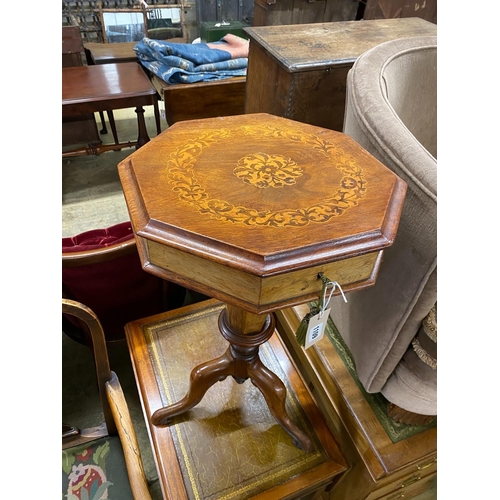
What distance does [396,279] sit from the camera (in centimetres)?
69

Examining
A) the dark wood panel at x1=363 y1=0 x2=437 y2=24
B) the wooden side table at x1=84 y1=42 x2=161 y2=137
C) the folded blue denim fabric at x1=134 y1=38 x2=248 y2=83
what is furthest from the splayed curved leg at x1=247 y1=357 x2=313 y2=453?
the dark wood panel at x1=363 y1=0 x2=437 y2=24

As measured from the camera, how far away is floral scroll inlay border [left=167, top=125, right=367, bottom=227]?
0.49 meters

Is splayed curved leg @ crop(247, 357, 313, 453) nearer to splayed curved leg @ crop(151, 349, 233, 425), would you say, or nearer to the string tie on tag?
splayed curved leg @ crop(151, 349, 233, 425)

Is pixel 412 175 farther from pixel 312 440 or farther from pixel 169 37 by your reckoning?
pixel 169 37

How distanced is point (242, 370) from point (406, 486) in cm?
59

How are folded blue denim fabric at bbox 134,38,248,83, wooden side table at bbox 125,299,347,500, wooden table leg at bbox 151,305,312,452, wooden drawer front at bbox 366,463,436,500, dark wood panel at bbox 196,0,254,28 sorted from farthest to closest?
dark wood panel at bbox 196,0,254,28 < folded blue denim fabric at bbox 134,38,248,83 < wooden drawer front at bbox 366,463,436,500 < wooden side table at bbox 125,299,347,500 < wooden table leg at bbox 151,305,312,452

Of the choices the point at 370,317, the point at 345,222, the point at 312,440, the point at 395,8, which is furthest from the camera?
the point at 395,8

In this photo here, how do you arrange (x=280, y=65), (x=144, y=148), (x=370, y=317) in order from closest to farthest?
(x=144, y=148)
(x=370, y=317)
(x=280, y=65)

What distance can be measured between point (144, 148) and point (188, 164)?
3.5 inches

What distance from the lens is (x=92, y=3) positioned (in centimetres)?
306

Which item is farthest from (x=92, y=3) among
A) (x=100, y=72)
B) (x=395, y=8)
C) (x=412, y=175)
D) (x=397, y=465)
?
(x=397, y=465)

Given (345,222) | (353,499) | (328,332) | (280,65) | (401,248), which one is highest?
(280,65)

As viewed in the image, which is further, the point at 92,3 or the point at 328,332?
the point at 92,3

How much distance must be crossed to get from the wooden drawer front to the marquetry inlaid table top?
0.68 meters
